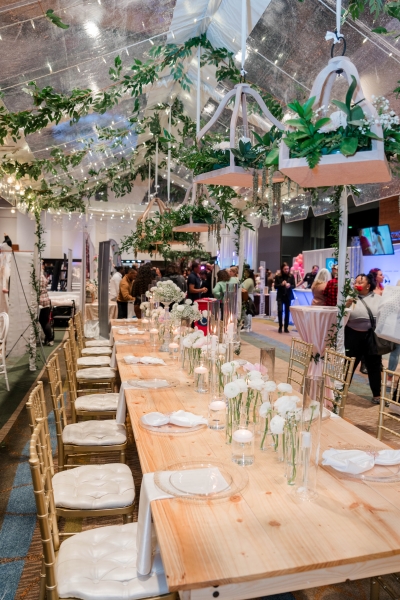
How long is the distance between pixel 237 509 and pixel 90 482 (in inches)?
45.7

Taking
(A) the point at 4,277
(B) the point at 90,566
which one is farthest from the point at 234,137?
(A) the point at 4,277

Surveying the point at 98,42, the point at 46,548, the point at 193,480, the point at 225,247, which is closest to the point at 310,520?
the point at 193,480

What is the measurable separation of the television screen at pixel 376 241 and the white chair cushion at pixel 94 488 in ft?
30.1

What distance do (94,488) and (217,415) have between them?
0.68 m

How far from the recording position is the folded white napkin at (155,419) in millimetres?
2287

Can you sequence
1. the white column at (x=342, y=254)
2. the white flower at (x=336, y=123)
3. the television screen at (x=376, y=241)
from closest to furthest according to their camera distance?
the white flower at (x=336, y=123) < the white column at (x=342, y=254) < the television screen at (x=376, y=241)

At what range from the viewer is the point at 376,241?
35.6 feet

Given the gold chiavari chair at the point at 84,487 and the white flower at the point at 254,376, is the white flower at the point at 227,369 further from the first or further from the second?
the gold chiavari chair at the point at 84,487

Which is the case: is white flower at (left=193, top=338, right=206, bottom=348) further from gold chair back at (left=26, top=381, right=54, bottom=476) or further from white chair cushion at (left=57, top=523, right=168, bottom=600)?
white chair cushion at (left=57, top=523, right=168, bottom=600)

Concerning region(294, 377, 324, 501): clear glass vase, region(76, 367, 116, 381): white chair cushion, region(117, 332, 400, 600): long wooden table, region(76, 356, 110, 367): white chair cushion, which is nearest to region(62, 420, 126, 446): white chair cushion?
region(117, 332, 400, 600): long wooden table

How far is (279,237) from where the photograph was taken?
19047 mm

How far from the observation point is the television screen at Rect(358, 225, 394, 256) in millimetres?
10469

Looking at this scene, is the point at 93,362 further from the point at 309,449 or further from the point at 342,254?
the point at 309,449

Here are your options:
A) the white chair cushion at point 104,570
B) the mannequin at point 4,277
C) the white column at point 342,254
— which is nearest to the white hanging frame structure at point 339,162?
the white chair cushion at point 104,570
